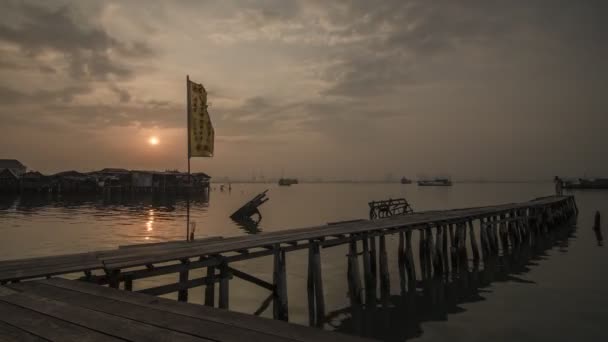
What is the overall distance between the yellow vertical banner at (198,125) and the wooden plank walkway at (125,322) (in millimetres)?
6742

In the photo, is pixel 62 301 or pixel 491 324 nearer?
pixel 62 301

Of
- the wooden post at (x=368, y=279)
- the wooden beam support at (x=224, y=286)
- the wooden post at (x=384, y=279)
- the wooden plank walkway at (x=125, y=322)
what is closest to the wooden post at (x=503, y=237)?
the wooden post at (x=384, y=279)

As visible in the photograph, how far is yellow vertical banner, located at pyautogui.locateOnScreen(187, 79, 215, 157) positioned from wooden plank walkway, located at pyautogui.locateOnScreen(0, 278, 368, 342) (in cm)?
674

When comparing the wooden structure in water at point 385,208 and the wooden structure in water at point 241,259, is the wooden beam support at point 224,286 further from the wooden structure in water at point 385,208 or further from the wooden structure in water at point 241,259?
the wooden structure in water at point 385,208

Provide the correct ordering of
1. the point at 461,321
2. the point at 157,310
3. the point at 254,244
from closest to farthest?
the point at 157,310 < the point at 254,244 < the point at 461,321

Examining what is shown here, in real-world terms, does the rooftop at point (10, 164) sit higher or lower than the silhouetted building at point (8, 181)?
higher

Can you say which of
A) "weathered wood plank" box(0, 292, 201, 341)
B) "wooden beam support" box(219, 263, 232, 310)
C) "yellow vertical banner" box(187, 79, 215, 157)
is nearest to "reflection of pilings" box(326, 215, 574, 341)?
"wooden beam support" box(219, 263, 232, 310)

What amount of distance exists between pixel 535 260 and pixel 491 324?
36.9ft

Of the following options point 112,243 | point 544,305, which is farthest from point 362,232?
point 112,243

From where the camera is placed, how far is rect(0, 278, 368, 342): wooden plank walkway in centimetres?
369

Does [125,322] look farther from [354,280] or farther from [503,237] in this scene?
[503,237]

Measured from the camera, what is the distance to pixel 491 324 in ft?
32.1

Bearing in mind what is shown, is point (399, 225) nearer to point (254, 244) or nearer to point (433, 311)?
point (433, 311)

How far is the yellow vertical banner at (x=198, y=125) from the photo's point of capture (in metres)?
11.4
